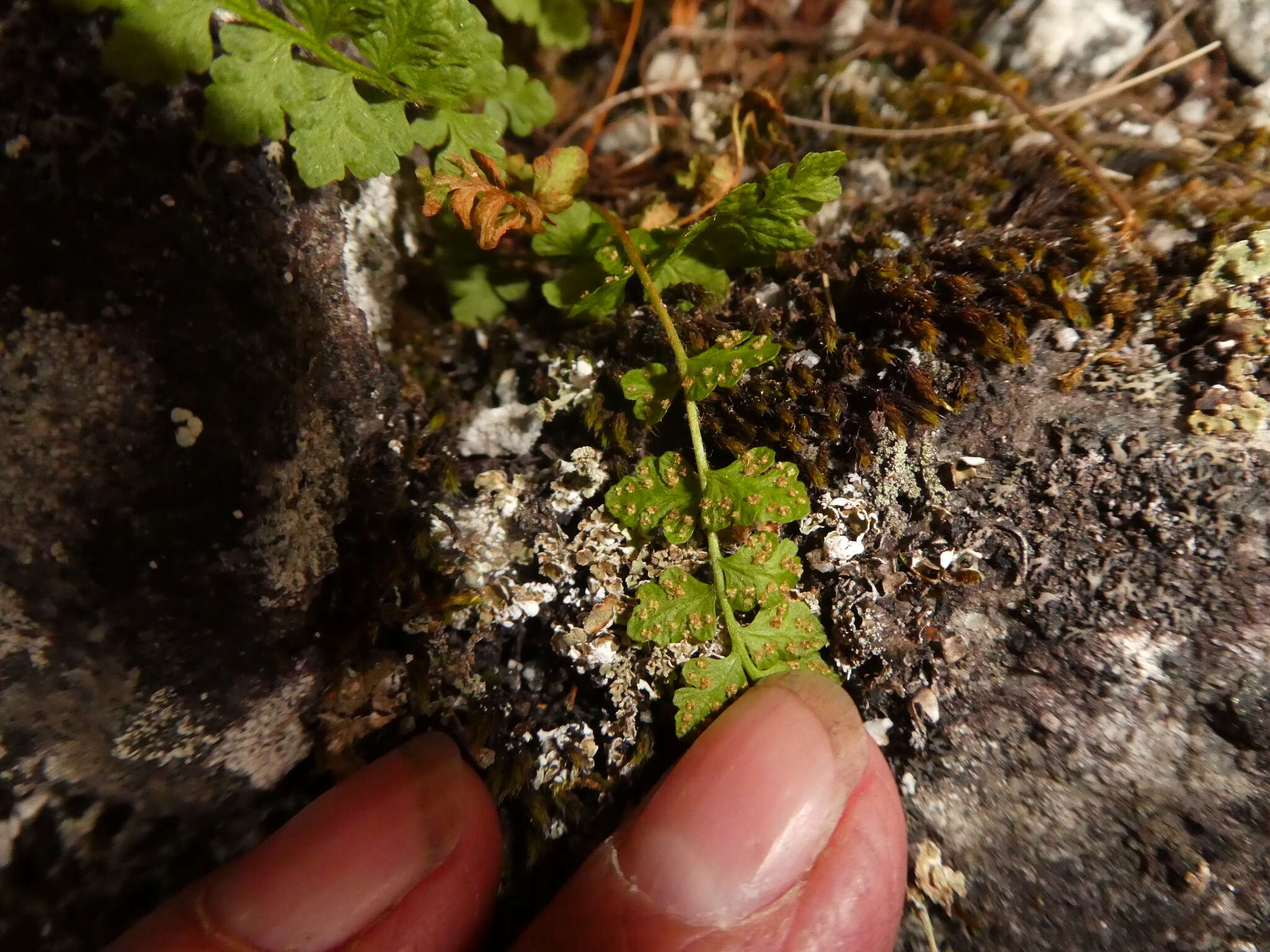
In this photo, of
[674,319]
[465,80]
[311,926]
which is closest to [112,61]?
[465,80]

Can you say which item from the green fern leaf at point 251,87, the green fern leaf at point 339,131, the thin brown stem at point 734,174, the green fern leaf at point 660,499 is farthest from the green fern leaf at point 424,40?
the green fern leaf at point 660,499

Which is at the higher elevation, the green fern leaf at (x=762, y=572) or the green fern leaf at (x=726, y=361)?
the green fern leaf at (x=726, y=361)

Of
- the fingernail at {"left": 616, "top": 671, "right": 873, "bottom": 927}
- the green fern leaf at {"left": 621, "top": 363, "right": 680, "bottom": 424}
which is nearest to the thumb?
the fingernail at {"left": 616, "top": 671, "right": 873, "bottom": 927}

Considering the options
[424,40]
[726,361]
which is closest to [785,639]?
[726,361]

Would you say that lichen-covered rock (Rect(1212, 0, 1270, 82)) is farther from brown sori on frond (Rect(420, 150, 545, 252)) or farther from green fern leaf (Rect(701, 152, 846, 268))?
brown sori on frond (Rect(420, 150, 545, 252))

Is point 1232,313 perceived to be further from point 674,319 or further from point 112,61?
point 112,61

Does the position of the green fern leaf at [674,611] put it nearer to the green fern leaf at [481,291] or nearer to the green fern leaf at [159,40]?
the green fern leaf at [481,291]
